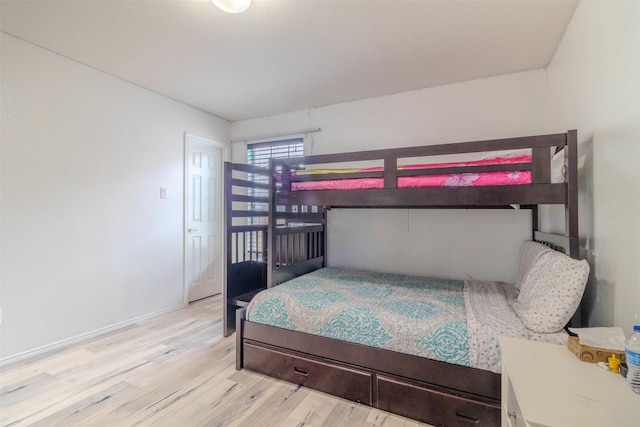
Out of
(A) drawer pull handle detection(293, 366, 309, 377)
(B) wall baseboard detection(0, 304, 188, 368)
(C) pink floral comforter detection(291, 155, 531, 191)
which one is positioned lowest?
(B) wall baseboard detection(0, 304, 188, 368)

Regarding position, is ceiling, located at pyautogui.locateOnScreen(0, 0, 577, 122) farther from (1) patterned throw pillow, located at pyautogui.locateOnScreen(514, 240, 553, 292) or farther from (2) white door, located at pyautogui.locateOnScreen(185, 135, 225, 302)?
(1) patterned throw pillow, located at pyautogui.locateOnScreen(514, 240, 553, 292)

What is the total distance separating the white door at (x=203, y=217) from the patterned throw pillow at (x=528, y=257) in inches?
130

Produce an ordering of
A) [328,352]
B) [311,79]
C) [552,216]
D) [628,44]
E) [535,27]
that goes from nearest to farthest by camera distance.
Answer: [628,44]
[328,352]
[535,27]
[552,216]
[311,79]

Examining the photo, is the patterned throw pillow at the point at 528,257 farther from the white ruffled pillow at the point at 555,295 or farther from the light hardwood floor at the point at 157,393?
the light hardwood floor at the point at 157,393

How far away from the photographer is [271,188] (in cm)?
229

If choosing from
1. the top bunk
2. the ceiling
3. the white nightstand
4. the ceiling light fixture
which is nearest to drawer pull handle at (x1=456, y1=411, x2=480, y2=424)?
the white nightstand

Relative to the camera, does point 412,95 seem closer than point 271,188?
No

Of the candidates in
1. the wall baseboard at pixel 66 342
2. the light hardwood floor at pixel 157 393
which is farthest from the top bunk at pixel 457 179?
the wall baseboard at pixel 66 342

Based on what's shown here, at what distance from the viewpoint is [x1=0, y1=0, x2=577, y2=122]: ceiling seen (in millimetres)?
1765

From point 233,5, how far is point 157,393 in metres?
2.32

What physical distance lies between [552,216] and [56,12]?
3.72m

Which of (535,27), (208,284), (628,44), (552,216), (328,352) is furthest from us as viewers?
(208,284)

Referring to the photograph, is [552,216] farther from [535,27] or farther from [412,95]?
[412,95]

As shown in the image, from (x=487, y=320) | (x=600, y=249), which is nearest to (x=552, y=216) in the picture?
(x=600, y=249)
